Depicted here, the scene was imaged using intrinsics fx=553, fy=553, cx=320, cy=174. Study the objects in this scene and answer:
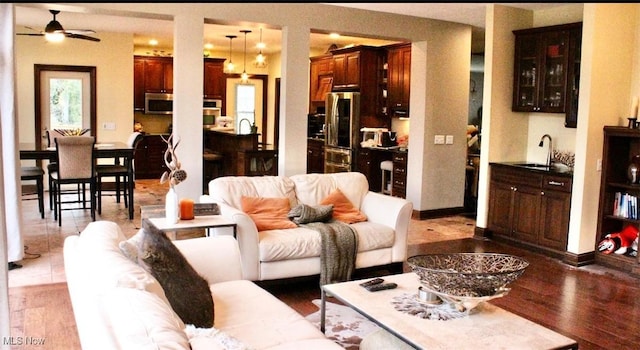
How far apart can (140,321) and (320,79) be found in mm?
9308

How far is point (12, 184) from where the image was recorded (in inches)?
180

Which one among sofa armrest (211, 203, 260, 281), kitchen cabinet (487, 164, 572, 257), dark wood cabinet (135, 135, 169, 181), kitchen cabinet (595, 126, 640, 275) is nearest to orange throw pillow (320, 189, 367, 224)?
sofa armrest (211, 203, 260, 281)

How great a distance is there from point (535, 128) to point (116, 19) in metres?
5.82

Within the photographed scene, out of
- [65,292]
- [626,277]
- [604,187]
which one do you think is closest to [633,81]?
[604,187]

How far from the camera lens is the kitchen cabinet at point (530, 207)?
5688 mm

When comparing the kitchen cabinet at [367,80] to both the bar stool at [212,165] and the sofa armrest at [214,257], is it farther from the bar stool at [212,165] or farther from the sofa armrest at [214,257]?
the sofa armrest at [214,257]

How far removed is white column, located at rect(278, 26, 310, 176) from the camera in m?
6.32

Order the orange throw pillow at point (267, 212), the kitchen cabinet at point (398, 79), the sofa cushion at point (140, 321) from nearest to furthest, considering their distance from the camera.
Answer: the sofa cushion at point (140, 321) → the orange throw pillow at point (267, 212) → the kitchen cabinet at point (398, 79)

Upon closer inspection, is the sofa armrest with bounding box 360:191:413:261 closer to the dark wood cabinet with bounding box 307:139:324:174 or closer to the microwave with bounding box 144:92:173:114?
the dark wood cabinet with bounding box 307:139:324:174

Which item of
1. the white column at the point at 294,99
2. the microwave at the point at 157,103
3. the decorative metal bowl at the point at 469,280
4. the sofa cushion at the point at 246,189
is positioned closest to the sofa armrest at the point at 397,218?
the sofa cushion at the point at 246,189

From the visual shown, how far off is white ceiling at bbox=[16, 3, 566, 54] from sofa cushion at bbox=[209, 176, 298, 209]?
1844 millimetres

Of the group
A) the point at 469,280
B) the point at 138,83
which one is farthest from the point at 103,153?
the point at 469,280

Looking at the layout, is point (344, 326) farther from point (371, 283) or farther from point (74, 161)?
point (74, 161)

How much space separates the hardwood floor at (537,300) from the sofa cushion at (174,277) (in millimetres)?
1283
